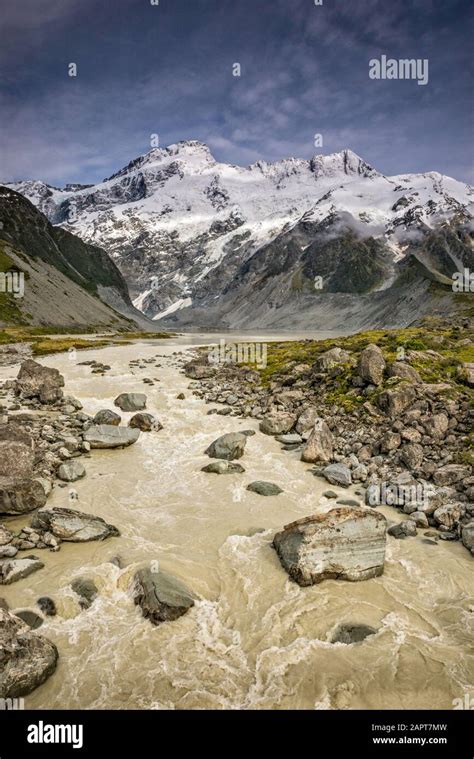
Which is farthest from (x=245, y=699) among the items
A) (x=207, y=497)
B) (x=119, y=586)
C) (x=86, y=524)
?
(x=207, y=497)

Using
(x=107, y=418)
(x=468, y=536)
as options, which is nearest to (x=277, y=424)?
(x=107, y=418)

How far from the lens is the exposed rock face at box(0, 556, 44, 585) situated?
489 inches

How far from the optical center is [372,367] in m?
29.9

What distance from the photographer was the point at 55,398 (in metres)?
31.3

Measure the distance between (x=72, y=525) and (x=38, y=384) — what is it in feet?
65.6

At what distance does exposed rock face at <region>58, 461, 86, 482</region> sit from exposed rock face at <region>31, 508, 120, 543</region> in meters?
4.08

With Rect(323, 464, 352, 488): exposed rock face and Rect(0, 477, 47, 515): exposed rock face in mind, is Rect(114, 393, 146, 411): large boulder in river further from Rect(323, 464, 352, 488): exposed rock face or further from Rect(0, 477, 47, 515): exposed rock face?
Rect(323, 464, 352, 488): exposed rock face

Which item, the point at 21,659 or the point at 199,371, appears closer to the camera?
the point at 21,659

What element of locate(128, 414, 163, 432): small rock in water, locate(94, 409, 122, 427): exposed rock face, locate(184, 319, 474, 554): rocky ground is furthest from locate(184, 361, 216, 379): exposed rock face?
locate(94, 409, 122, 427): exposed rock face

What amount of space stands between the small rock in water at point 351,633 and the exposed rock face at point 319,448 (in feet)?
37.4

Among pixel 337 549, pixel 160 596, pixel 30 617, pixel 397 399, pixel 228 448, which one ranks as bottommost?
pixel 30 617

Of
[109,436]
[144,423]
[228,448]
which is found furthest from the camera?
[144,423]

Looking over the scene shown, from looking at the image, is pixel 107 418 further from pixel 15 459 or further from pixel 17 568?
pixel 17 568
